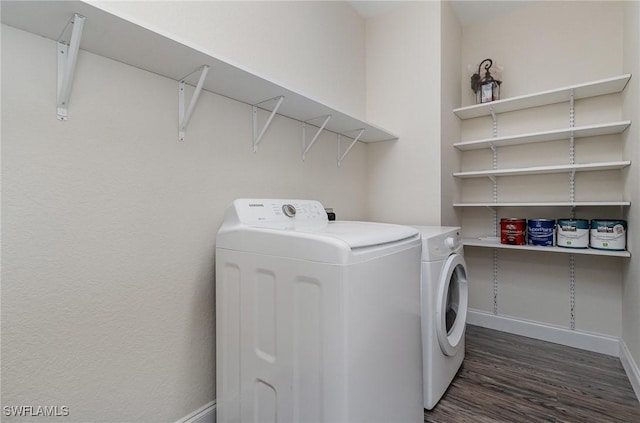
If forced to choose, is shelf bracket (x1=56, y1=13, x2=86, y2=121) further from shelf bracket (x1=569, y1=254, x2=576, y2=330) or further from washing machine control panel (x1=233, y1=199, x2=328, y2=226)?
shelf bracket (x1=569, y1=254, x2=576, y2=330)

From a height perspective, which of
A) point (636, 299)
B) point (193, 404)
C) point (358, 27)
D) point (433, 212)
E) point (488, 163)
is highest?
point (358, 27)

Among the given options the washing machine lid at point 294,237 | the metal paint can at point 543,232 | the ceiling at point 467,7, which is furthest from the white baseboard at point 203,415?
the ceiling at point 467,7

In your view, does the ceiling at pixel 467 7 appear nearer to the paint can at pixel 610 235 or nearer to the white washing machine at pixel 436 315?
the paint can at pixel 610 235

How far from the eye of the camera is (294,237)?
1019mm

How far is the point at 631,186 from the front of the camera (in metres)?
1.83

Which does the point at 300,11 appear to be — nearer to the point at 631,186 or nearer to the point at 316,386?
the point at 316,386

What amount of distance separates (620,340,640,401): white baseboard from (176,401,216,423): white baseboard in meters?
2.21

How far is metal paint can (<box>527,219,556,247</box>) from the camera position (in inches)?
84.8

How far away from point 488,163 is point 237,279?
7.94 feet

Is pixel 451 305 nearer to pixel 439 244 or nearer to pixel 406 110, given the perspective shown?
pixel 439 244

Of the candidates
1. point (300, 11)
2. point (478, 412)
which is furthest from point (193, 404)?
point (300, 11)

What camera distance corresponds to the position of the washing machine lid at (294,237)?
0.95 meters

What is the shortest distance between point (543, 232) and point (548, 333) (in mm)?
839

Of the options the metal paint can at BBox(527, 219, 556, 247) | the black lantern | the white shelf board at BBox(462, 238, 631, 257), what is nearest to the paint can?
the white shelf board at BBox(462, 238, 631, 257)
